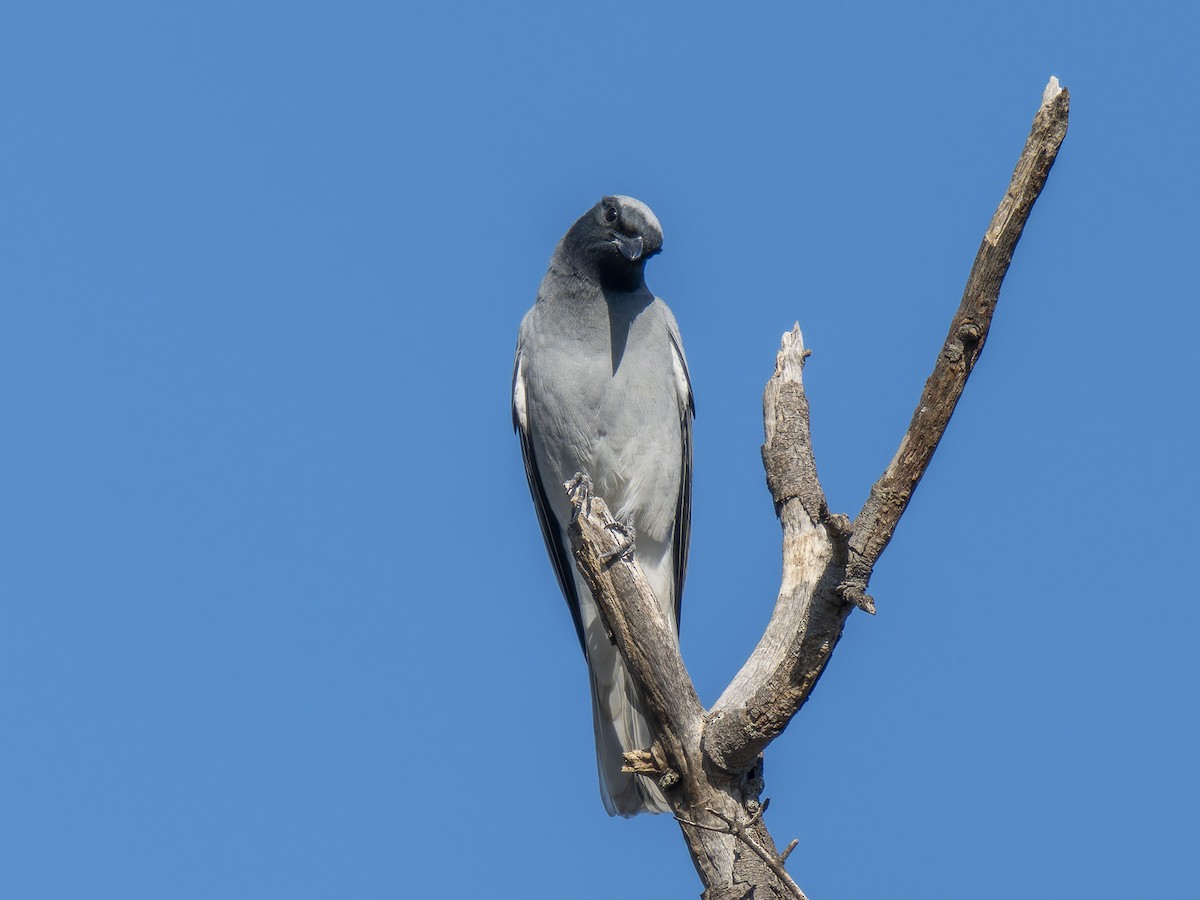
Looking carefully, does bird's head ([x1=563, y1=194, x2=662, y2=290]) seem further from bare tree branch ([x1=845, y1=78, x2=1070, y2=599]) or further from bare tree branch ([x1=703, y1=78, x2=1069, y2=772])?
bare tree branch ([x1=845, y1=78, x2=1070, y2=599])

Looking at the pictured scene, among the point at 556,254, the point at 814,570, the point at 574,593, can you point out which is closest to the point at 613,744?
the point at 574,593

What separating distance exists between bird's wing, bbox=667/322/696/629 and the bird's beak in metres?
0.68

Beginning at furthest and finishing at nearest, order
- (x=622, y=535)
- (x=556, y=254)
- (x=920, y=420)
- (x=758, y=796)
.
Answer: (x=556, y=254) → (x=622, y=535) → (x=758, y=796) → (x=920, y=420)

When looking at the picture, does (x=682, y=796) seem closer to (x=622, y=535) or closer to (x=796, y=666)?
(x=796, y=666)

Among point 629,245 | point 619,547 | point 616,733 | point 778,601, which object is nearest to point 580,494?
point 619,547

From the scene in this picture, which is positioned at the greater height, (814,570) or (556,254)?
(556,254)

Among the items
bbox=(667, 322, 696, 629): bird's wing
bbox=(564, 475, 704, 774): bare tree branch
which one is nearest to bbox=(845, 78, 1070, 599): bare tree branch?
bbox=(564, 475, 704, 774): bare tree branch

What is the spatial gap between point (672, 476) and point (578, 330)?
1.14m

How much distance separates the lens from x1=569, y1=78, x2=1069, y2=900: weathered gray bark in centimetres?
518

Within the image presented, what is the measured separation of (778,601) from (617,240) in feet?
9.81

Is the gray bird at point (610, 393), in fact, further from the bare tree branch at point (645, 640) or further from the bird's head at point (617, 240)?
the bare tree branch at point (645, 640)

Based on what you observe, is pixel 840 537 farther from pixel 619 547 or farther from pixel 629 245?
pixel 629 245

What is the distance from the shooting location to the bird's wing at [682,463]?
857 centimetres

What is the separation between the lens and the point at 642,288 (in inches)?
337
